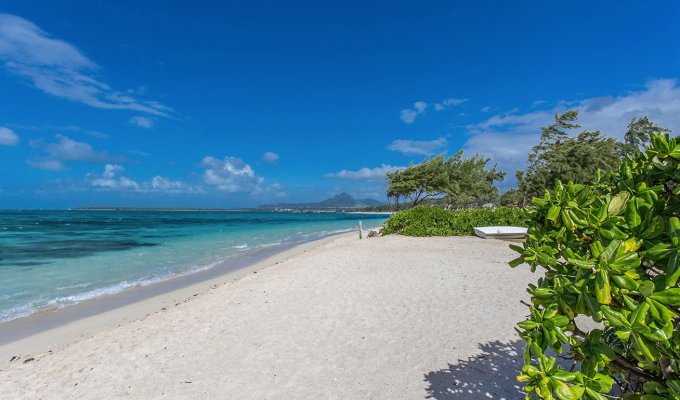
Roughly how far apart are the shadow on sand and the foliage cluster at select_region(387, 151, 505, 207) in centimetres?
2832

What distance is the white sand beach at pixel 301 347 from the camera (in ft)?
13.7

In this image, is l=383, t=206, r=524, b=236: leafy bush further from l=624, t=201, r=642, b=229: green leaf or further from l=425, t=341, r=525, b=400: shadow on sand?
l=624, t=201, r=642, b=229: green leaf

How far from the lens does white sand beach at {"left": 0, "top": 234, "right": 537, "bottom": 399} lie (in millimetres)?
4188

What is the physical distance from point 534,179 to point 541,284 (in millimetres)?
32950

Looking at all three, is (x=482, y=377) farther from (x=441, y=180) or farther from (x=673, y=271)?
(x=441, y=180)

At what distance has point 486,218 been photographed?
19.6 m

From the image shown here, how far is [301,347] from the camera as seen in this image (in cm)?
520

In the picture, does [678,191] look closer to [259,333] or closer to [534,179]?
[259,333]

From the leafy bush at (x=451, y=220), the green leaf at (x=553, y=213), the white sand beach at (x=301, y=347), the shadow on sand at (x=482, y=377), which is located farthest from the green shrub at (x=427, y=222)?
the green leaf at (x=553, y=213)

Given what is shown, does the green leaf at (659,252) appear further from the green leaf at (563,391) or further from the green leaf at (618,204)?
the green leaf at (563,391)

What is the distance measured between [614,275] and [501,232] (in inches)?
672

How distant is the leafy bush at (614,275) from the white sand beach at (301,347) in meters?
2.60

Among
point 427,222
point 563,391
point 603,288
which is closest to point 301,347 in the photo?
point 563,391

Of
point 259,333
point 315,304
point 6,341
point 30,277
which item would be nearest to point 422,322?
point 315,304
